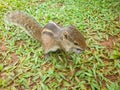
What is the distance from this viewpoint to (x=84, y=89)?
2973mm

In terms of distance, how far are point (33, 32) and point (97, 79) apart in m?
1.21

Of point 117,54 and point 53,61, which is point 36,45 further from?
point 117,54

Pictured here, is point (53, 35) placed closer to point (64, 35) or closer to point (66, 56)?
point (64, 35)

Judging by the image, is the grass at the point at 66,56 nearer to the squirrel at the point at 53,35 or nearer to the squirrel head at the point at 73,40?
the squirrel at the point at 53,35

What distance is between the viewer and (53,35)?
10.5ft

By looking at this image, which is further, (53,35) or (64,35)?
(53,35)

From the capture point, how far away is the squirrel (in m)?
2.92

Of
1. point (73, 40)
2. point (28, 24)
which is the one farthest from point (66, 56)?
point (28, 24)

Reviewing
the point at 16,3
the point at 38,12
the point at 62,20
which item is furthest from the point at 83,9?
the point at 16,3

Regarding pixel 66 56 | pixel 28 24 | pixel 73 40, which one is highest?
pixel 28 24

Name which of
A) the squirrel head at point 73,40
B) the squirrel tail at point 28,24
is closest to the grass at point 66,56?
the squirrel tail at point 28,24

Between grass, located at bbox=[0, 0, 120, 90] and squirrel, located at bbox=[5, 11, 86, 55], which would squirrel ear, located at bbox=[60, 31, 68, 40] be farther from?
grass, located at bbox=[0, 0, 120, 90]

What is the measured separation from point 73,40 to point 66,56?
0.62 metres

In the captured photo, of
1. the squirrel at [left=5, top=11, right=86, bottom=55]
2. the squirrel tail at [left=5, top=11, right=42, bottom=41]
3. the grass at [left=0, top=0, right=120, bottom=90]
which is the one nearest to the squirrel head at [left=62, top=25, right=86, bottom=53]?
the squirrel at [left=5, top=11, right=86, bottom=55]
